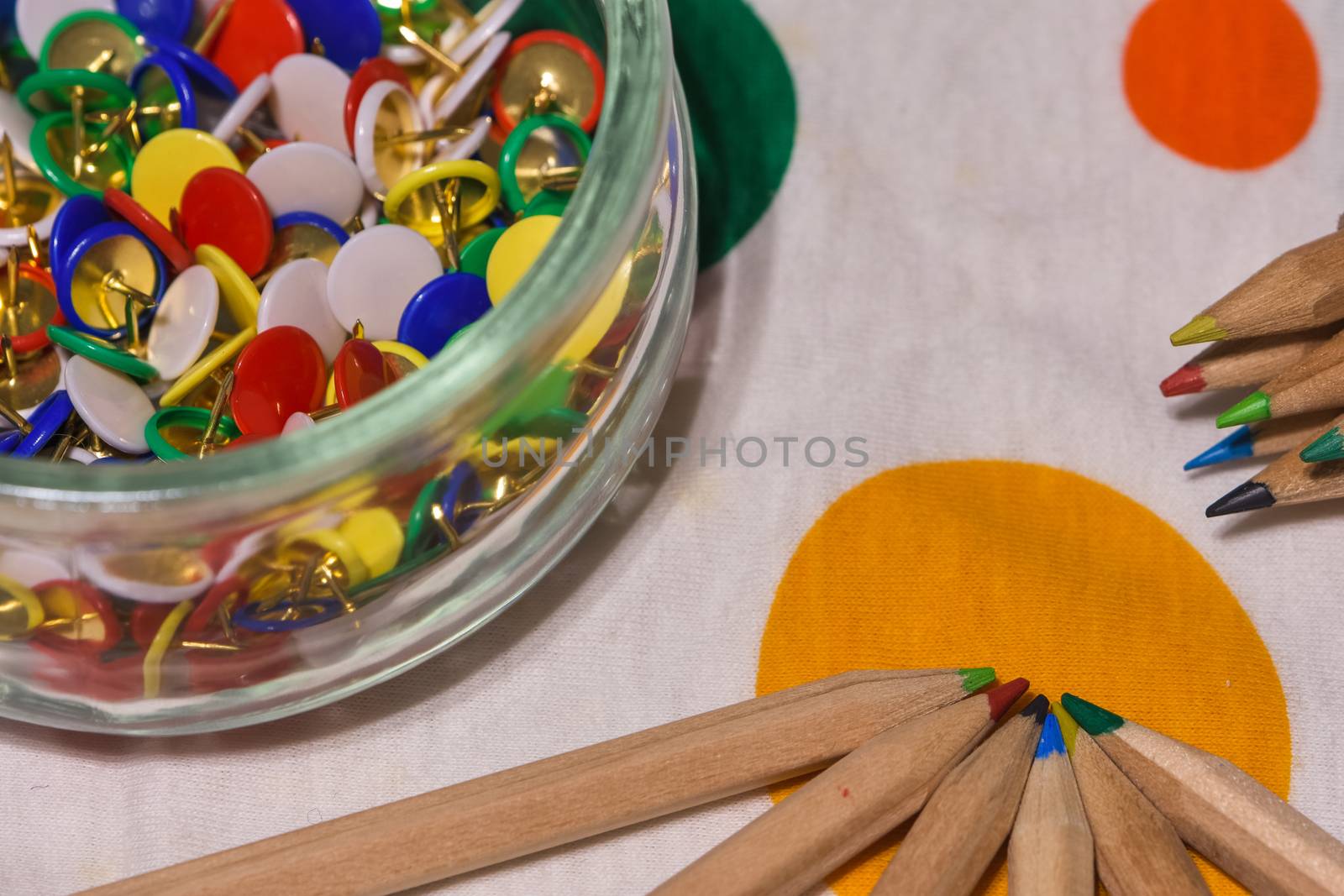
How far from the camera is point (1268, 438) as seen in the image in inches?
16.2

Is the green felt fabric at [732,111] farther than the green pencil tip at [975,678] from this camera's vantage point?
→ Yes

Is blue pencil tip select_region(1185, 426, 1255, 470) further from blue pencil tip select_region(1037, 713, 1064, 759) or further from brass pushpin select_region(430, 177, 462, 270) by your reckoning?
brass pushpin select_region(430, 177, 462, 270)

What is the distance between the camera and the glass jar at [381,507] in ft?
0.97

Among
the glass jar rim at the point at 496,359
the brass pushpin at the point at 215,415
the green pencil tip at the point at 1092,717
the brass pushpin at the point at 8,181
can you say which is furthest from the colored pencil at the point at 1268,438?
the brass pushpin at the point at 8,181

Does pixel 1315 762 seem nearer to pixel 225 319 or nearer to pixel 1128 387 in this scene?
pixel 1128 387

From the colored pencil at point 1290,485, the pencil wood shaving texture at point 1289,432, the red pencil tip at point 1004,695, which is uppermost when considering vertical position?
the pencil wood shaving texture at point 1289,432

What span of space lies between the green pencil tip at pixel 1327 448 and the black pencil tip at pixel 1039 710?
108 mm

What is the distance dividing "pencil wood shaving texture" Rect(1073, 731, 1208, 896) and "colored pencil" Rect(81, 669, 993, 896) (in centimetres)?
4

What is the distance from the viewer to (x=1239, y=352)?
0.41m

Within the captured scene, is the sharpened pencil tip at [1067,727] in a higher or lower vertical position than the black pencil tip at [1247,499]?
lower

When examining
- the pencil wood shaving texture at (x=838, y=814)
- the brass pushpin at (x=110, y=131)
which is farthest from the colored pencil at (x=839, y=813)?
the brass pushpin at (x=110, y=131)

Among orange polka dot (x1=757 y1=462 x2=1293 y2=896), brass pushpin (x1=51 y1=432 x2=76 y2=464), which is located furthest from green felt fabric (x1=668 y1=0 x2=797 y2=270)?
brass pushpin (x1=51 y1=432 x2=76 y2=464)

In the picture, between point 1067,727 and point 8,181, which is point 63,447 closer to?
point 8,181

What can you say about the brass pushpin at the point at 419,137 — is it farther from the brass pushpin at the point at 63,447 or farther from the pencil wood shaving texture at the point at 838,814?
the pencil wood shaving texture at the point at 838,814
